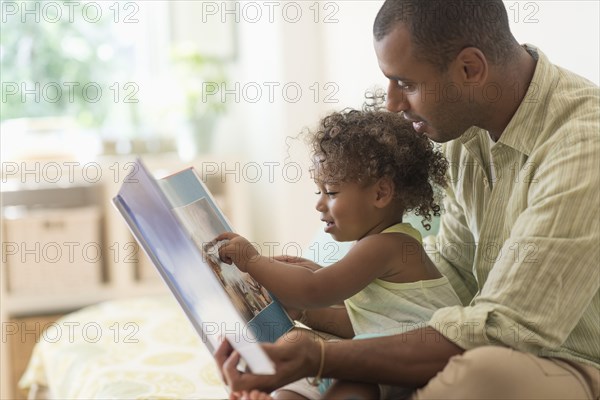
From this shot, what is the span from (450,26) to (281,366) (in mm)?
581

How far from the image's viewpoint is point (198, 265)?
3.43ft

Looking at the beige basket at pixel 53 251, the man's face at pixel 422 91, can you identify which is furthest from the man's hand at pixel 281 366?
the beige basket at pixel 53 251

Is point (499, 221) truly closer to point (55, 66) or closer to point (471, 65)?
point (471, 65)

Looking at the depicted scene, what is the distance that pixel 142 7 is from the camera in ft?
13.0

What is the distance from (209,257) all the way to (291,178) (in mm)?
2085

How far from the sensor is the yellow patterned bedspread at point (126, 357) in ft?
5.84

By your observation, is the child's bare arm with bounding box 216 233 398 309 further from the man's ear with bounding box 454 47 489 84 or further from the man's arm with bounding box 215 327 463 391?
the man's ear with bounding box 454 47 489 84

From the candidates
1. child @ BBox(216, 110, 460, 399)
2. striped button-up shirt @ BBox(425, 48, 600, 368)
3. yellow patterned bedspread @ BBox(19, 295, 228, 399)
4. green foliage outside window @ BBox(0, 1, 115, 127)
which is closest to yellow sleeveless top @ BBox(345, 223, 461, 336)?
child @ BBox(216, 110, 460, 399)

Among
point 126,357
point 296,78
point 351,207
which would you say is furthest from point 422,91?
point 296,78

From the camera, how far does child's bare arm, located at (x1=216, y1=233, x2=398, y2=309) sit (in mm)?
1257

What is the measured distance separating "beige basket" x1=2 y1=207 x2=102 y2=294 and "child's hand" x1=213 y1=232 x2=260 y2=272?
2.15 metres

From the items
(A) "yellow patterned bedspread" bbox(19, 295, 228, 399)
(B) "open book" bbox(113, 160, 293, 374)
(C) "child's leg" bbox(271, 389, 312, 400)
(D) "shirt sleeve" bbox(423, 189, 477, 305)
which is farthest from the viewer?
(A) "yellow patterned bedspread" bbox(19, 295, 228, 399)

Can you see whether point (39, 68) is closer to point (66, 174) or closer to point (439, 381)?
point (66, 174)

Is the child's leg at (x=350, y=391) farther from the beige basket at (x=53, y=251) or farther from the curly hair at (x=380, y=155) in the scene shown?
the beige basket at (x=53, y=251)
